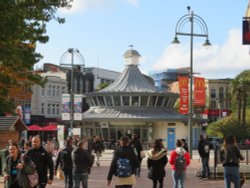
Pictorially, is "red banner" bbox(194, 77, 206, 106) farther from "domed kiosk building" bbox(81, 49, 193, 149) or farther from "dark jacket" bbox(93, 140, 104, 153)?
"domed kiosk building" bbox(81, 49, 193, 149)

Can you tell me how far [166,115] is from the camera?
6825 cm

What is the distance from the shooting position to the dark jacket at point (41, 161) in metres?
12.7

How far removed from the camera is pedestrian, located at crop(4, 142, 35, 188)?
11430mm

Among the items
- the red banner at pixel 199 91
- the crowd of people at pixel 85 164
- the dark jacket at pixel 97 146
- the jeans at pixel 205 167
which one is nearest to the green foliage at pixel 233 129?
the red banner at pixel 199 91

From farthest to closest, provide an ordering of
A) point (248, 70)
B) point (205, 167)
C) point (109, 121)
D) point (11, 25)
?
1. point (248, 70)
2. point (109, 121)
3. point (205, 167)
4. point (11, 25)

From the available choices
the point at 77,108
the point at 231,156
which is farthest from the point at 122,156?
the point at 77,108

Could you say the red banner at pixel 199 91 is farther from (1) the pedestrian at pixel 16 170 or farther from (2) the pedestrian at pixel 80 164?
(1) the pedestrian at pixel 16 170

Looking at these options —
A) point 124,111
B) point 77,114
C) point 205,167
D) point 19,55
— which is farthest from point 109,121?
point 19,55

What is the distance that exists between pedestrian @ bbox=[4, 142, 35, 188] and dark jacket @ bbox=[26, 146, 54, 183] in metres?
0.86

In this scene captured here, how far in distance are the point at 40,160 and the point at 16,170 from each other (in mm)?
1109

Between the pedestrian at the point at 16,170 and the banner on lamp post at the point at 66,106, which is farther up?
the banner on lamp post at the point at 66,106

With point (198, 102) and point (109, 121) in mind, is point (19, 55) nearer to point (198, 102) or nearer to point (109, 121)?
point (198, 102)

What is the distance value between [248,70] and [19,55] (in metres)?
99.5

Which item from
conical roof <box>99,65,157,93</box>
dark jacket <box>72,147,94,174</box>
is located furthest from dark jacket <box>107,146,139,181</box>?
conical roof <box>99,65,157,93</box>
